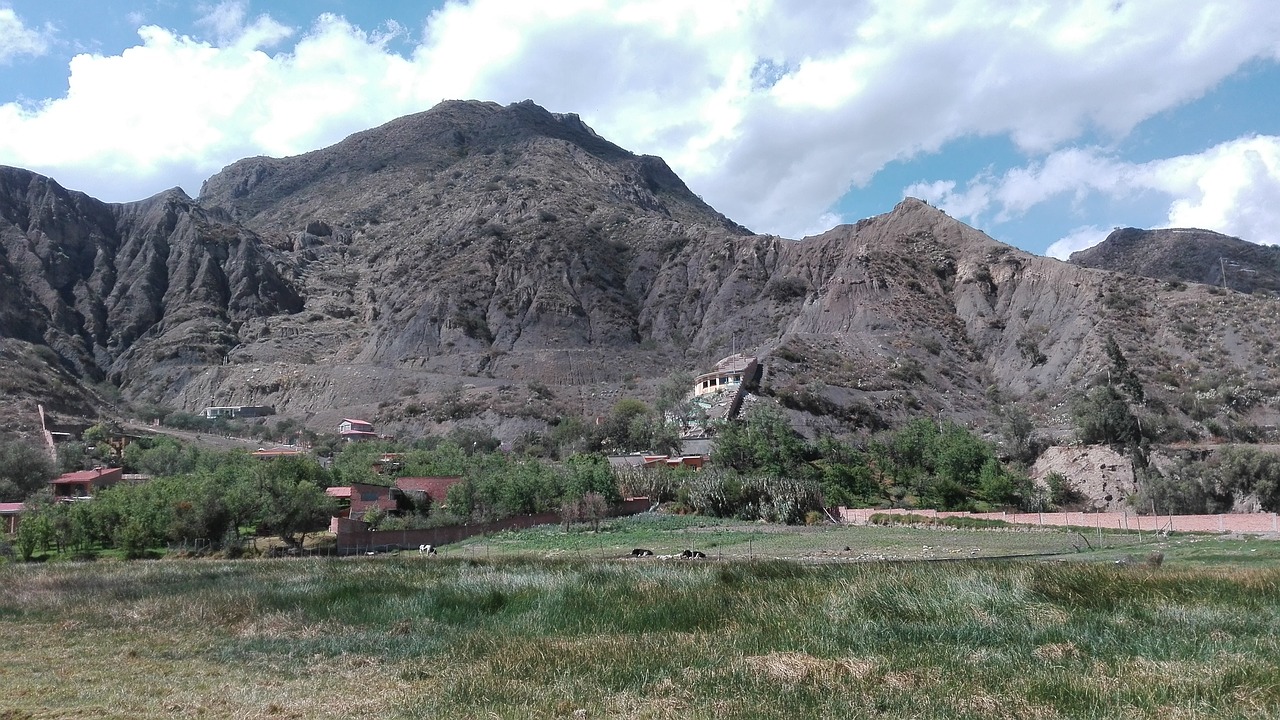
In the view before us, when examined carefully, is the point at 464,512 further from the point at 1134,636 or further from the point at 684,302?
the point at 684,302

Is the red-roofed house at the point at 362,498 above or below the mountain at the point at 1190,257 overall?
below

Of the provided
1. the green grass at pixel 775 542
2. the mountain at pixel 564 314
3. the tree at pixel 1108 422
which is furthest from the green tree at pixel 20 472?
the tree at pixel 1108 422

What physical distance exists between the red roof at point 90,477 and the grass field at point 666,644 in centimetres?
5260

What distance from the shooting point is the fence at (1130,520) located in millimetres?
41406

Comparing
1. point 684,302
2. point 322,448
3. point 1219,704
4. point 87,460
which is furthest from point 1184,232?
point 1219,704

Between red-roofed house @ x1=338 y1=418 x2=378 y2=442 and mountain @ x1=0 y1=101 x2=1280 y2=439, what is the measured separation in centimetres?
313

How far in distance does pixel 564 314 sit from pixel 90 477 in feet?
249

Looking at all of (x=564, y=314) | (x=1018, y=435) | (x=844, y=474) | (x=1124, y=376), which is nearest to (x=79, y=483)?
(x=844, y=474)

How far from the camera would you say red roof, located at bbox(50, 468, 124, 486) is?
69.4m

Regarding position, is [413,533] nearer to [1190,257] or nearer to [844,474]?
[844,474]

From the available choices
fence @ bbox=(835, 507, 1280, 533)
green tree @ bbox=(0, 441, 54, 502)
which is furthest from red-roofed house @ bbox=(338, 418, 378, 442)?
fence @ bbox=(835, 507, 1280, 533)

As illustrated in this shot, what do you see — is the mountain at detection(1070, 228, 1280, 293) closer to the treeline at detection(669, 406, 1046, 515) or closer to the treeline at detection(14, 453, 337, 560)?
the treeline at detection(669, 406, 1046, 515)

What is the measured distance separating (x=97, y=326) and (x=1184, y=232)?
600ft

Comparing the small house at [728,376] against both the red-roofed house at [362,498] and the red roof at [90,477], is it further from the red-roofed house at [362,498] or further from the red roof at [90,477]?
the red roof at [90,477]
